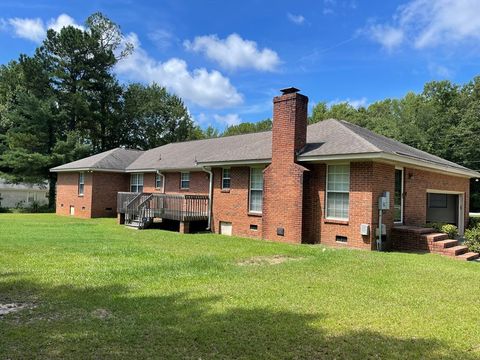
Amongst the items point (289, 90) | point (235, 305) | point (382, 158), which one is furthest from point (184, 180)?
point (235, 305)

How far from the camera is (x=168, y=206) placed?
17.4 metres

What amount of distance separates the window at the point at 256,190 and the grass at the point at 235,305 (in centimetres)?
448

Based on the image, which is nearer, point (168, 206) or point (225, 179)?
point (225, 179)

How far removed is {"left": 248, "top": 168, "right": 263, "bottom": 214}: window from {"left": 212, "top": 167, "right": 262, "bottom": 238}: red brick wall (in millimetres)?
166

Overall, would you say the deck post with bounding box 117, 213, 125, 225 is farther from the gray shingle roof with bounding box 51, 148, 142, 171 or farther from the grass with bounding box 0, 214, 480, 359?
the grass with bounding box 0, 214, 480, 359

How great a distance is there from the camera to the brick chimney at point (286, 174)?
13266mm

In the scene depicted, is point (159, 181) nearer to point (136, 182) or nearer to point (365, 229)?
point (136, 182)

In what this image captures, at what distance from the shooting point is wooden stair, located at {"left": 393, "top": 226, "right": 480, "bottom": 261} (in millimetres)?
11211

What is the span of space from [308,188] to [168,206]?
6.98m

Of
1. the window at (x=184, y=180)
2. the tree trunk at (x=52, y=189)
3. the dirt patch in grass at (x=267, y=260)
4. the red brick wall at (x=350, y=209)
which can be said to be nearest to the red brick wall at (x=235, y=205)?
the red brick wall at (x=350, y=209)

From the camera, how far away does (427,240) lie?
11742 millimetres

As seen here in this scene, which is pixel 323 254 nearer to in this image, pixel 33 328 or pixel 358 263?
pixel 358 263

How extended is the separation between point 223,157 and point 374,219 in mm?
6989

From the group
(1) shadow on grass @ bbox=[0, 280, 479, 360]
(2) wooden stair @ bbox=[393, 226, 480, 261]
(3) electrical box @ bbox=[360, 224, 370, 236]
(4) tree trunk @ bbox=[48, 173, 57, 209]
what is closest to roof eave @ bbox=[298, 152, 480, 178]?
(3) electrical box @ bbox=[360, 224, 370, 236]
